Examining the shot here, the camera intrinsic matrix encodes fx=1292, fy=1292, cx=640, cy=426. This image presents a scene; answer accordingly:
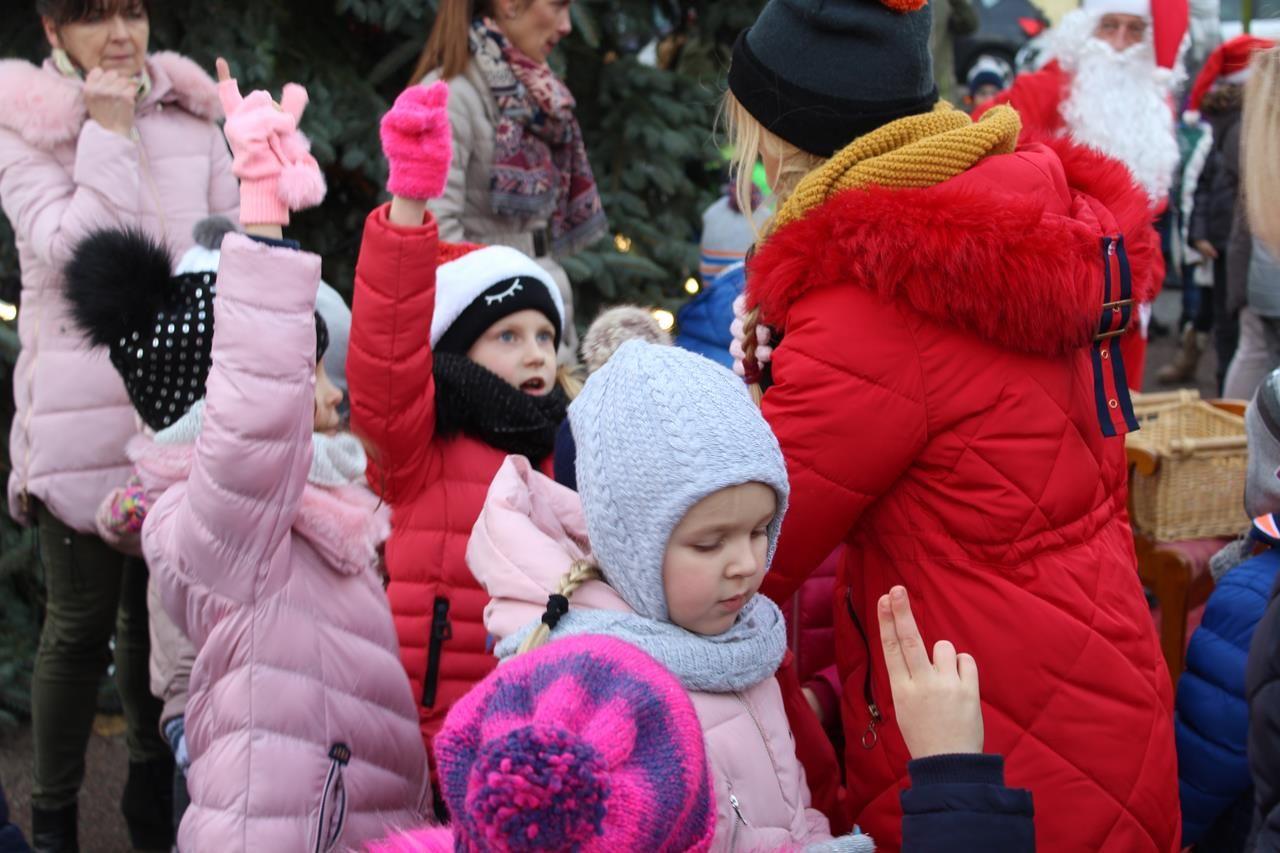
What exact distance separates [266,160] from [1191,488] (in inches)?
A: 129

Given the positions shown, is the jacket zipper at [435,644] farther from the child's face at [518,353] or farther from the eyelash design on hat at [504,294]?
the eyelash design on hat at [504,294]

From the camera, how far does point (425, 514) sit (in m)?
2.93

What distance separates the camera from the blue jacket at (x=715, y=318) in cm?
431

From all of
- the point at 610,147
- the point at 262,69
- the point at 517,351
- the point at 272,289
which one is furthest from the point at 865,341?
the point at 610,147

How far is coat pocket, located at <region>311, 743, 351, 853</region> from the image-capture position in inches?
88.2

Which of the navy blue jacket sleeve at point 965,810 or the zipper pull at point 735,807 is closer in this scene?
the navy blue jacket sleeve at point 965,810

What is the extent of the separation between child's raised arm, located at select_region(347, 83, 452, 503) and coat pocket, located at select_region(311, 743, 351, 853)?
72 cm

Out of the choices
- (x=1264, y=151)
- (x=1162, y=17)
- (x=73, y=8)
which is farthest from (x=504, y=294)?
(x=1162, y=17)

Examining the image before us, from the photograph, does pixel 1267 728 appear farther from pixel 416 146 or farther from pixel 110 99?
pixel 110 99

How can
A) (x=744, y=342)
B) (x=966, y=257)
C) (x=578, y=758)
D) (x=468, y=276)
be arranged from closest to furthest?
(x=578, y=758) → (x=966, y=257) → (x=744, y=342) → (x=468, y=276)

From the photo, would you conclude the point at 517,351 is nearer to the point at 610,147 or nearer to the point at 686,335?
the point at 686,335

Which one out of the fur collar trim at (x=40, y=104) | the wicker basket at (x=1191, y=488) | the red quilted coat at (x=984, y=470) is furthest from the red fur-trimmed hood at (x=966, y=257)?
the fur collar trim at (x=40, y=104)

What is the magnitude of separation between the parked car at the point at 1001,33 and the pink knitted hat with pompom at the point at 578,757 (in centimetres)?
1070

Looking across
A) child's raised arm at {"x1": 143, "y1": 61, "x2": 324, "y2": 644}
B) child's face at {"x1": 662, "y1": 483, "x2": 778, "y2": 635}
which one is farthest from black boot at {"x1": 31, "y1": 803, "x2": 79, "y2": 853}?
child's face at {"x1": 662, "y1": 483, "x2": 778, "y2": 635}
